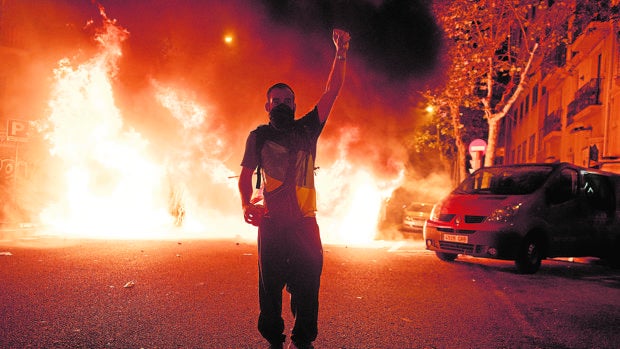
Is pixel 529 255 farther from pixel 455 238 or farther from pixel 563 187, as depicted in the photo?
pixel 563 187

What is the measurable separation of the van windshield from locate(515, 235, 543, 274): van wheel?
2.62ft

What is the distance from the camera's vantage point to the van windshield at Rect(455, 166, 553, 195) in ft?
28.4

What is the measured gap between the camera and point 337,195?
14891 millimetres

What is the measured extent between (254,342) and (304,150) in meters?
1.56

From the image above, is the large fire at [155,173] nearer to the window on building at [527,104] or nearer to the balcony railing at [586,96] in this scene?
the balcony railing at [586,96]

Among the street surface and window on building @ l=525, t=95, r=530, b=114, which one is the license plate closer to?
the street surface

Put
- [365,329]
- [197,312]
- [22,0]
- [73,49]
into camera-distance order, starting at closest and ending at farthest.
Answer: [365,329], [197,312], [73,49], [22,0]

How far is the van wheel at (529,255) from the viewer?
7977mm

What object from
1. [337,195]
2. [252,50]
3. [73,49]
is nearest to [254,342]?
[337,195]

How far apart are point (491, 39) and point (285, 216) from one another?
15.9 meters

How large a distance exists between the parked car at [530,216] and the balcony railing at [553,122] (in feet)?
72.3

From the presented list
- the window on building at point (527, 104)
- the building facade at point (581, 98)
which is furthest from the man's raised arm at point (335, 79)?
the window on building at point (527, 104)

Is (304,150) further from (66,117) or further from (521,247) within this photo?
(66,117)

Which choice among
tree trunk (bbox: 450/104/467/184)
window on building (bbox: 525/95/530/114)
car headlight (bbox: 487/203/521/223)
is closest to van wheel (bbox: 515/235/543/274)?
car headlight (bbox: 487/203/521/223)
